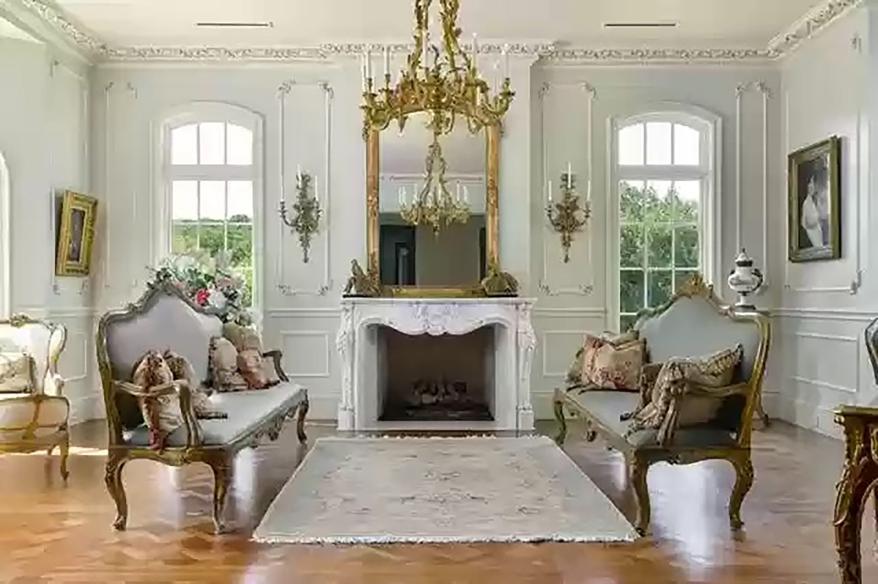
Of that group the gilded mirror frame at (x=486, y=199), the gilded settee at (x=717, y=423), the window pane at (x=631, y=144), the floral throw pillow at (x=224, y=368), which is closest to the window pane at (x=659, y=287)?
the window pane at (x=631, y=144)

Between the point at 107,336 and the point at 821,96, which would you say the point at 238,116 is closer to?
the point at 107,336

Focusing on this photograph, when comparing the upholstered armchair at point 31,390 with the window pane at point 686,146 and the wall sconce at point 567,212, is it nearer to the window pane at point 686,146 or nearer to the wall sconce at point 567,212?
the wall sconce at point 567,212

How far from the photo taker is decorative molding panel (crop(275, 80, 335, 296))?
8.52m

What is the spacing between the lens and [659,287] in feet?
28.8

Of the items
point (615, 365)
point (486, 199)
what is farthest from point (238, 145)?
point (615, 365)

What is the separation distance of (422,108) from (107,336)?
2.08 metres

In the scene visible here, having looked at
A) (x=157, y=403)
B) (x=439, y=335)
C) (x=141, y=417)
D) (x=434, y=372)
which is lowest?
(x=434, y=372)

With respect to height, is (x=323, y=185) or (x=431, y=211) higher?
(x=323, y=185)

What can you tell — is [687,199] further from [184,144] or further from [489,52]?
[184,144]

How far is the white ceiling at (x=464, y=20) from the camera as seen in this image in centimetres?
726

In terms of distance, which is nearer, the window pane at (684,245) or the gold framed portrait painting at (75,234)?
the gold framed portrait painting at (75,234)

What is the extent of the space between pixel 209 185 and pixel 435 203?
211cm

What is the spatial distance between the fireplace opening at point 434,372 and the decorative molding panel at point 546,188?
2.53 feet

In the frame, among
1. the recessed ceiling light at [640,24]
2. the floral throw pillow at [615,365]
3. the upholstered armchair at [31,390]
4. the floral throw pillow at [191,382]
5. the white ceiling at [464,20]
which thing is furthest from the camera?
the recessed ceiling light at [640,24]
